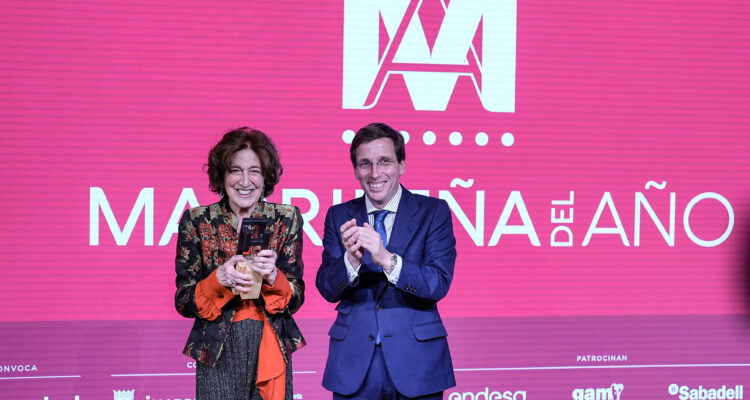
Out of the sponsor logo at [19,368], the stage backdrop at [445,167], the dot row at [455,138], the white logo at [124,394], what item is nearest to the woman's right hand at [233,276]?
the stage backdrop at [445,167]

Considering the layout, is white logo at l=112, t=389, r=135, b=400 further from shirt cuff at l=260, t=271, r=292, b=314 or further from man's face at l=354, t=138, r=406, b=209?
man's face at l=354, t=138, r=406, b=209

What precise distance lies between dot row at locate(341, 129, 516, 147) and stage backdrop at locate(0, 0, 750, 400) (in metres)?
0.01

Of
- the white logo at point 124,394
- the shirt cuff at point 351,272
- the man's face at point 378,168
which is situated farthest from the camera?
the white logo at point 124,394

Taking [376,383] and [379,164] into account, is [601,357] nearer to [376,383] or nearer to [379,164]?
[376,383]

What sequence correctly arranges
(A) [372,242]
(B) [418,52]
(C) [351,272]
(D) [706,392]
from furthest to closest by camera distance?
1. (D) [706,392]
2. (B) [418,52]
3. (C) [351,272]
4. (A) [372,242]

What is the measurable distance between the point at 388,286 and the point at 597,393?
2.21 m

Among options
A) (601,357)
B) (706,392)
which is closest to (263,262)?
(601,357)

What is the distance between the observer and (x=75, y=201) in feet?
11.2

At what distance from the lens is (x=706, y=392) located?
3.95 metres

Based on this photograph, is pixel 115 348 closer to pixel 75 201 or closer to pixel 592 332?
pixel 75 201

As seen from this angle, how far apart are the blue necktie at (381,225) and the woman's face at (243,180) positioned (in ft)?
1.25

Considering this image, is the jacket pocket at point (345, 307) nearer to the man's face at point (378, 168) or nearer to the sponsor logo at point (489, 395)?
the man's face at point (378, 168)

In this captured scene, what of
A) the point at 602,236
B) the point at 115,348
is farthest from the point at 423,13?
the point at 115,348

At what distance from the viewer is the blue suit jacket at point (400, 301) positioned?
82.7 inches
